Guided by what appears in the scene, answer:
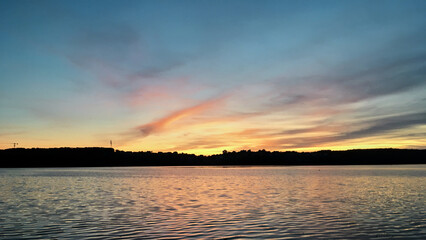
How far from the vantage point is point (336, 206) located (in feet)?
134

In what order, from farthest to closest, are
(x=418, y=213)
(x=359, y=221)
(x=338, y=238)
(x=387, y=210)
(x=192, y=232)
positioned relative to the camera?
(x=387, y=210) < (x=418, y=213) < (x=359, y=221) < (x=192, y=232) < (x=338, y=238)

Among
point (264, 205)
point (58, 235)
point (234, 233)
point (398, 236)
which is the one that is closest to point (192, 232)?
point (234, 233)

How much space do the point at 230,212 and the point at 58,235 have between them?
17.1 meters

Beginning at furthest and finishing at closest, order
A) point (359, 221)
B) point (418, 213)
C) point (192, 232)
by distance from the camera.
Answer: point (418, 213) → point (359, 221) → point (192, 232)

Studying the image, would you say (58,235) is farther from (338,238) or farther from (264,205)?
(264,205)

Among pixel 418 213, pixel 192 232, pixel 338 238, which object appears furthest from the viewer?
pixel 418 213

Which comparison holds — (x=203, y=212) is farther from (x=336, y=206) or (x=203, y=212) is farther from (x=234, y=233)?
(x=336, y=206)

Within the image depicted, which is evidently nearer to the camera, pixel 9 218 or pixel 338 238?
pixel 338 238

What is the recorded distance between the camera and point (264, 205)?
138 ft

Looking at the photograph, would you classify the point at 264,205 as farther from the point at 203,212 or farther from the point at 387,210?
the point at 387,210

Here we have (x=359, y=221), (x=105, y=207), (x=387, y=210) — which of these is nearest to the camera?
(x=359, y=221)

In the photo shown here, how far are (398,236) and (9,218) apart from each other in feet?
108

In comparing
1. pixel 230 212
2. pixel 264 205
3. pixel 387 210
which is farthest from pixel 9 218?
pixel 387 210

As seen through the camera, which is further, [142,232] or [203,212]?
[203,212]
